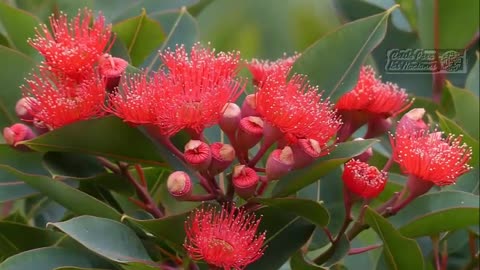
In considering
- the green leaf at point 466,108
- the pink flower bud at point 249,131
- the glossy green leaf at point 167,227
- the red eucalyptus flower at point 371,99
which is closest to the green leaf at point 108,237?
the glossy green leaf at point 167,227

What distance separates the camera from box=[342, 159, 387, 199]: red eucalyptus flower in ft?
5.28

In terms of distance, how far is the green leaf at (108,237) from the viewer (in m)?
1.47

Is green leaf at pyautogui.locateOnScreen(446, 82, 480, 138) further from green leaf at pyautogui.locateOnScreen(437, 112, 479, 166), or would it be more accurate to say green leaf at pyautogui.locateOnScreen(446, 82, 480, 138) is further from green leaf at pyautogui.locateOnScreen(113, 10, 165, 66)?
green leaf at pyautogui.locateOnScreen(113, 10, 165, 66)

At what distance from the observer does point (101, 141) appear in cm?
160

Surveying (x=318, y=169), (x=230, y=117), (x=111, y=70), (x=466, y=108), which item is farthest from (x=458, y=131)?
(x=111, y=70)

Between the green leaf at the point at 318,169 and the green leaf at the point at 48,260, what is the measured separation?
0.34 meters

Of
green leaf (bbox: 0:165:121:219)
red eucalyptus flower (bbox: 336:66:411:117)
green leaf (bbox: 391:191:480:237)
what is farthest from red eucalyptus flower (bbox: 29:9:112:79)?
green leaf (bbox: 391:191:480:237)

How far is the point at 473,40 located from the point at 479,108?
384mm

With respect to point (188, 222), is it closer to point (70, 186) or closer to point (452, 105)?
point (70, 186)

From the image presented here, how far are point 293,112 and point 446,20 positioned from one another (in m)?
0.98

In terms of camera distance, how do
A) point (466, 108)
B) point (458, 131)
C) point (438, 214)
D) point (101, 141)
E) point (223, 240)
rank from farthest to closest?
point (466, 108)
point (458, 131)
point (438, 214)
point (101, 141)
point (223, 240)

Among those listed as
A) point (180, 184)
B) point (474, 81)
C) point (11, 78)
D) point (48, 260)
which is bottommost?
point (474, 81)

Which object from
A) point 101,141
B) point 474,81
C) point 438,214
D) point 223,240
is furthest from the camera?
point 474,81

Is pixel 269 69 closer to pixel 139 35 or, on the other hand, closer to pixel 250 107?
pixel 250 107
